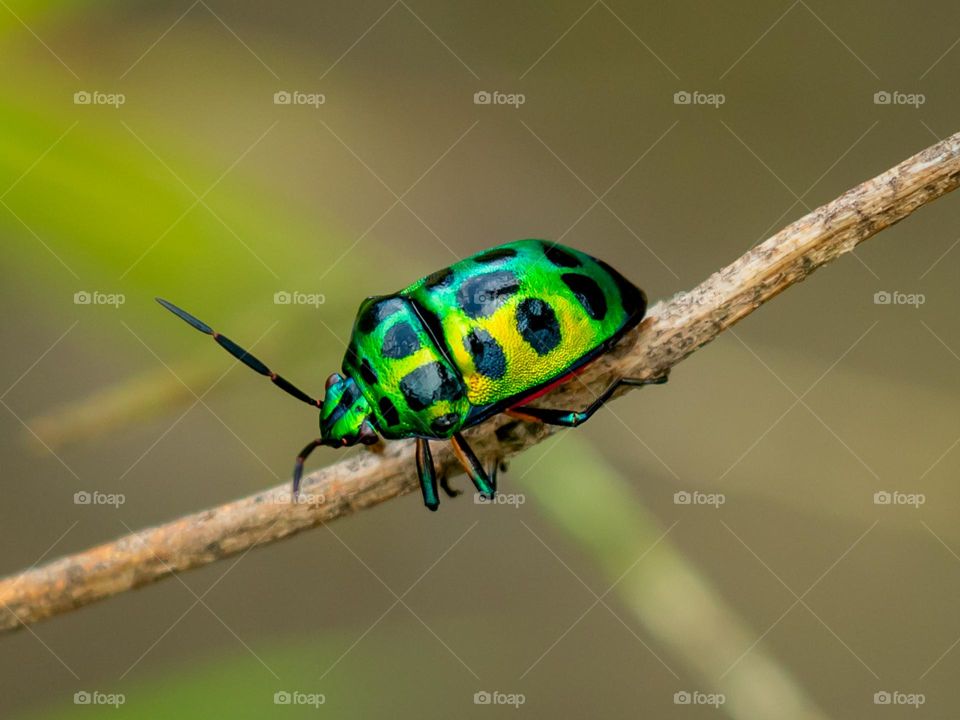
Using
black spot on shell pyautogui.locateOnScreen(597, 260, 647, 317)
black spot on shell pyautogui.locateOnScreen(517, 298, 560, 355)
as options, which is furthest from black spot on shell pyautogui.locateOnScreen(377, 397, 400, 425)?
black spot on shell pyautogui.locateOnScreen(597, 260, 647, 317)

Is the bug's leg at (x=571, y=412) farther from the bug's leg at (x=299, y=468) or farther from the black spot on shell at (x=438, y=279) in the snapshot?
the bug's leg at (x=299, y=468)

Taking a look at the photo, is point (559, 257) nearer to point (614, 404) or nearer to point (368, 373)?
point (368, 373)

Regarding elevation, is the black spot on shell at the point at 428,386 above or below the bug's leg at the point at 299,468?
above

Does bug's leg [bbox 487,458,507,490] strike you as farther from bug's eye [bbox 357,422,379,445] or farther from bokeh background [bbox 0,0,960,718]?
bokeh background [bbox 0,0,960,718]

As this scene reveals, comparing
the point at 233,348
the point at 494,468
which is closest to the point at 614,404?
the point at 494,468

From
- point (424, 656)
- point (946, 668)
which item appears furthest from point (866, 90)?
point (424, 656)

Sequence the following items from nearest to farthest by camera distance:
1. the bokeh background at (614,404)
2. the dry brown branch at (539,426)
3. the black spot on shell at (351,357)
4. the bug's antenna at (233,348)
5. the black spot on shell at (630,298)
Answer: the dry brown branch at (539,426), the bug's antenna at (233,348), the black spot on shell at (630,298), the black spot on shell at (351,357), the bokeh background at (614,404)

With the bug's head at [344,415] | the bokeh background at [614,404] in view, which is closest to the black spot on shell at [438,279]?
the bug's head at [344,415]
